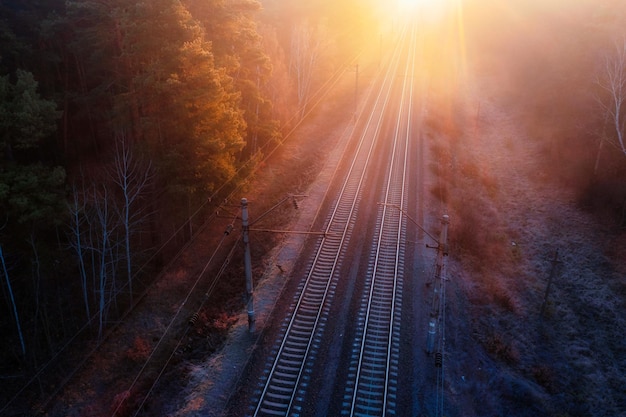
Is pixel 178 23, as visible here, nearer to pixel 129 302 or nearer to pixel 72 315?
pixel 129 302

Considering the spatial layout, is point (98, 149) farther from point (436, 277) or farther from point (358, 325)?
point (436, 277)

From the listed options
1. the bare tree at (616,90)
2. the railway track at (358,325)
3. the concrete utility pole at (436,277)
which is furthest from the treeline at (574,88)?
the concrete utility pole at (436,277)

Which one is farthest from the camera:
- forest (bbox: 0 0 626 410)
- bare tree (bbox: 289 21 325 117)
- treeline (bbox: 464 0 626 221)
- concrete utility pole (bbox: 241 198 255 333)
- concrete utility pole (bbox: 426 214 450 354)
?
bare tree (bbox: 289 21 325 117)

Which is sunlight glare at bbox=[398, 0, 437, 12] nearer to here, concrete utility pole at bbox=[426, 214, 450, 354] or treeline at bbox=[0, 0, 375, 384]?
treeline at bbox=[0, 0, 375, 384]

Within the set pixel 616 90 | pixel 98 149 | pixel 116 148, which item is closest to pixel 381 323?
pixel 116 148

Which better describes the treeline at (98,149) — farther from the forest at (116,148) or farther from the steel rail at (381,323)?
the steel rail at (381,323)

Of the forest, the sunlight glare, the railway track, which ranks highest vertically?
the sunlight glare

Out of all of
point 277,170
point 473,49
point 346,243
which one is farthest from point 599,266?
point 473,49

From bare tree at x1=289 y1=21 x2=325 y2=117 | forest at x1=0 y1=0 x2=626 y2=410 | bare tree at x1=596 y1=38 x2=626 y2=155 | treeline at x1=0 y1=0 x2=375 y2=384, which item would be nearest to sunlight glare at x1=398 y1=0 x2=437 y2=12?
bare tree at x1=289 y1=21 x2=325 y2=117
